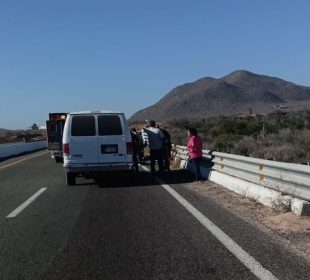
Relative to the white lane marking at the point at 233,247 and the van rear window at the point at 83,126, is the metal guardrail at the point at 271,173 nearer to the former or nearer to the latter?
the white lane marking at the point at 233,247

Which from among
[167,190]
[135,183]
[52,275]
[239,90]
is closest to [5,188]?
[135,183]

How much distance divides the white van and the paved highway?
2.06m

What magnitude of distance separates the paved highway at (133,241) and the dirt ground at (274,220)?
205 mm

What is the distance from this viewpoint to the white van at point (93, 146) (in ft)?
49.0

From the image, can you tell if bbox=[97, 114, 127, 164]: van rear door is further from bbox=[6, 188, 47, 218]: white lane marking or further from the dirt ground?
the dirt ground

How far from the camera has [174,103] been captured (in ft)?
554

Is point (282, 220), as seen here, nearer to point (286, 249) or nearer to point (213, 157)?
point (286, 249)

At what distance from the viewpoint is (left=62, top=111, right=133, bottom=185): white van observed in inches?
587

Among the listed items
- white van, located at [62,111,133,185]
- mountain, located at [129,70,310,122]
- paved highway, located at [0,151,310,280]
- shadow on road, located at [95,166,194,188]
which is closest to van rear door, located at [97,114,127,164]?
white van, located at [62,111,133,185]

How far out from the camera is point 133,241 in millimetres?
7711

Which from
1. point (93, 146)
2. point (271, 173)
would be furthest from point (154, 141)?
point (271, 173)

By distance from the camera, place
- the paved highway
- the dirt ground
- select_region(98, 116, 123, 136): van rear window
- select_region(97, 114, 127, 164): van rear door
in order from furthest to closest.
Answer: select_region(98, 116, 123, 136): van rear window < select_region(97, 114, 127, 164): van rear door < the dirt ground < the paved highway

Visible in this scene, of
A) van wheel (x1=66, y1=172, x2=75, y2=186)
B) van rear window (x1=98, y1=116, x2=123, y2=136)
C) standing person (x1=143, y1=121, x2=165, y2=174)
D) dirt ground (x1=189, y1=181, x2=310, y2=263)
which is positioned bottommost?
dirt ground (x1=189, y1=181, x2=310, y2=263)

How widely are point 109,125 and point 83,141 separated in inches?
33.6
